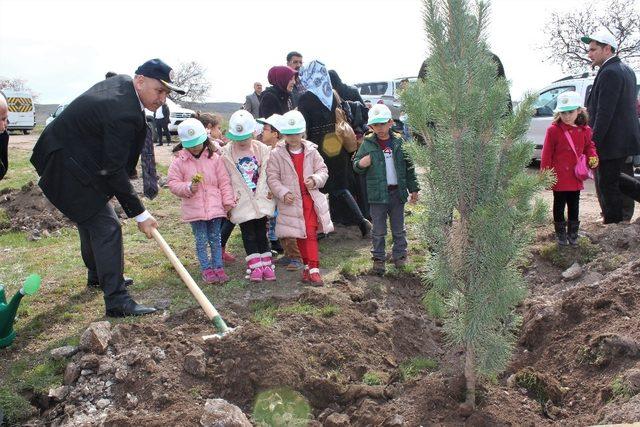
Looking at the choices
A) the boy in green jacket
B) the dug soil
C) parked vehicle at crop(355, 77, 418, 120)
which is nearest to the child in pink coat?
the dug soil

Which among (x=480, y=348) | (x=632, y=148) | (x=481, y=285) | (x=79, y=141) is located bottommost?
(x=480, y=348)

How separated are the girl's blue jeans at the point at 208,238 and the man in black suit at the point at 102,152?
0.98 m

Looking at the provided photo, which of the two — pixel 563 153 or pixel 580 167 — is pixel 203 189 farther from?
pixel 580 167

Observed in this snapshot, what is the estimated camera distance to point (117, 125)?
4613 millimetres

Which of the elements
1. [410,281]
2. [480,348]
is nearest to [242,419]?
[480,348]

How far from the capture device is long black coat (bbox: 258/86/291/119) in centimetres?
713

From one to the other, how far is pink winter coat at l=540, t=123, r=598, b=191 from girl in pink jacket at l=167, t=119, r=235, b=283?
327cm

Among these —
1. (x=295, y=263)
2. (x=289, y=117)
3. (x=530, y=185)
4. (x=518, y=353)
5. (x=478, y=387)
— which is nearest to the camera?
(x=530, y=185)

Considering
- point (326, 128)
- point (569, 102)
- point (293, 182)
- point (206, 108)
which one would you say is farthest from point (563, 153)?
point (206, 108)

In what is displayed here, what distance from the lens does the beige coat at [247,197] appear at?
577 cm

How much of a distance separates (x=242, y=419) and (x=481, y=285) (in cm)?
137

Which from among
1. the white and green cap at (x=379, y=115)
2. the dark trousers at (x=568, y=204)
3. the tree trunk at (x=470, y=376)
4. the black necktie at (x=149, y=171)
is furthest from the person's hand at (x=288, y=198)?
the dark trousers at (x=568, y=204)

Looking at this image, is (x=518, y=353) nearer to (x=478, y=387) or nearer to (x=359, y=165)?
(x=478, y=387)

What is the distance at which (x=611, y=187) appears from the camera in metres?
6.91
